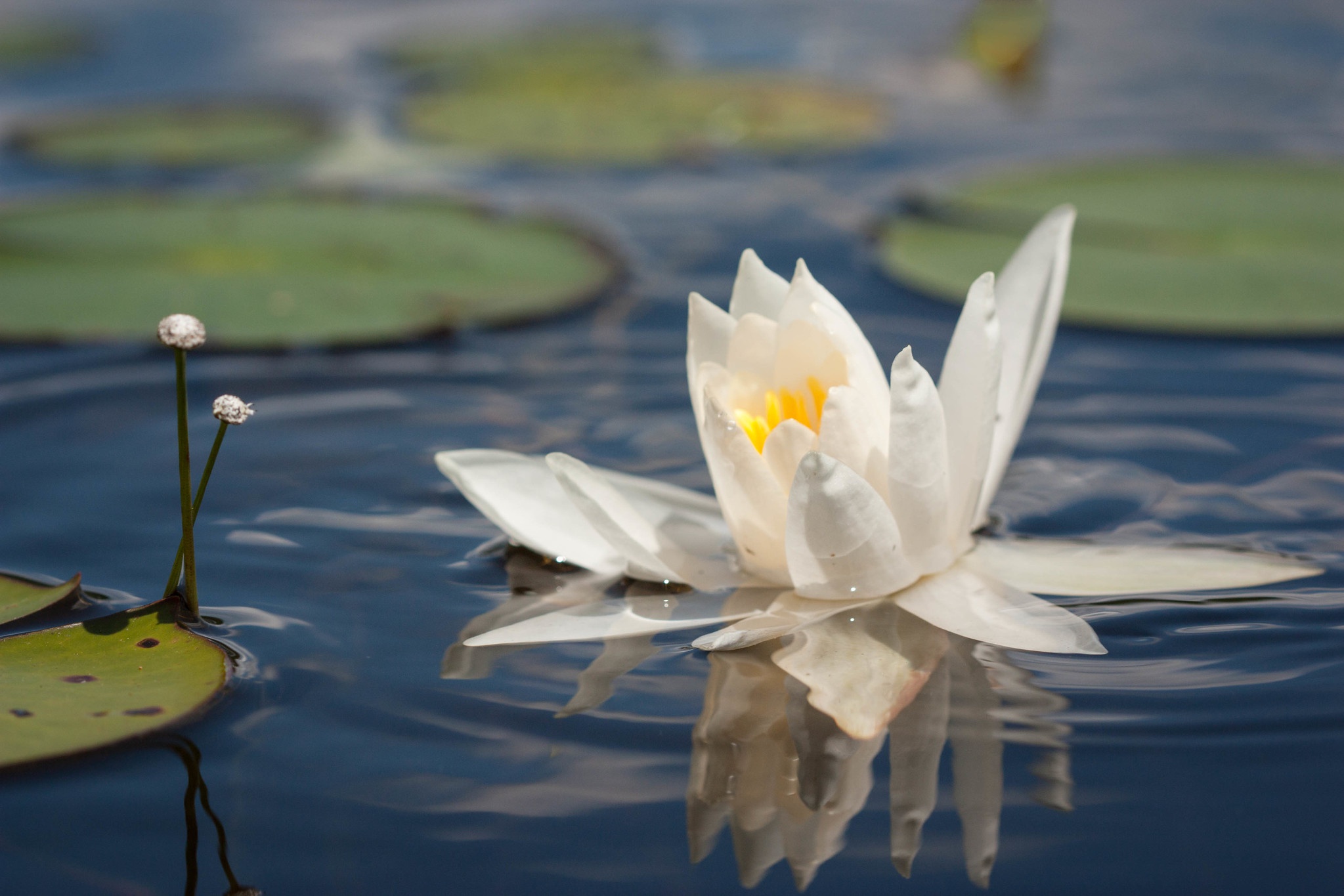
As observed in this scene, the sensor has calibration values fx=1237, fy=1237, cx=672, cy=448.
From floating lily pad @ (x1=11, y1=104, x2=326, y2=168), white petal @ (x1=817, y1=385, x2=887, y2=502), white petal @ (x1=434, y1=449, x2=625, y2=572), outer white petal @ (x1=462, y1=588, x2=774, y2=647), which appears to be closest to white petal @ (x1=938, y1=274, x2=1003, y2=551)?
white petal @ (x1=817, y1=385, x2=887, y2=502)

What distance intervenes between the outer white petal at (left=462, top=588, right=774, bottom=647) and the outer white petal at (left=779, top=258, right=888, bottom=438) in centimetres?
32

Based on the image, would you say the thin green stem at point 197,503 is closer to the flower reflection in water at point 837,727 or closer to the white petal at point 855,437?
the flower reflection in water at point 837,727

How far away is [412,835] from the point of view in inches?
56.2

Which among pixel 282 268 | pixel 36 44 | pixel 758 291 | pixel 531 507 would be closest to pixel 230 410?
pixel 531 507

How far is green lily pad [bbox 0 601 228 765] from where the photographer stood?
1.47 meters

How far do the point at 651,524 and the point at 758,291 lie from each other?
0.39 metres

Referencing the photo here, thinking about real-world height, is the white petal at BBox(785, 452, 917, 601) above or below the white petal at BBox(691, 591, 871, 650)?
above

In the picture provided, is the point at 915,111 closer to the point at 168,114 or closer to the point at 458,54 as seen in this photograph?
the point at 458,54

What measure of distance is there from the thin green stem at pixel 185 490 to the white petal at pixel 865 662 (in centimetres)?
80

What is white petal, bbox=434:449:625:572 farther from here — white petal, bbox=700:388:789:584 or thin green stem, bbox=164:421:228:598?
thin green stem, bbox=164:421:228:598

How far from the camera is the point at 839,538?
1.61 m

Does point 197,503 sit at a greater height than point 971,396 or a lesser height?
lesser

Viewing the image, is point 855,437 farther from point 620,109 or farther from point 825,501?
point 620,109

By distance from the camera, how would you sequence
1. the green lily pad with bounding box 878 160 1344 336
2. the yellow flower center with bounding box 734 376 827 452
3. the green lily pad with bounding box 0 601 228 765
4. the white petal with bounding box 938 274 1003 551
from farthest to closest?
1. the green lily pad with bounding box 878 160 1344 336
2. the yellow flower center with bounding box 734 376 827 452
3. the white petal with bounding box 938 274 1003 551
4. the green lily pad with bounding box 0 601 228 765
